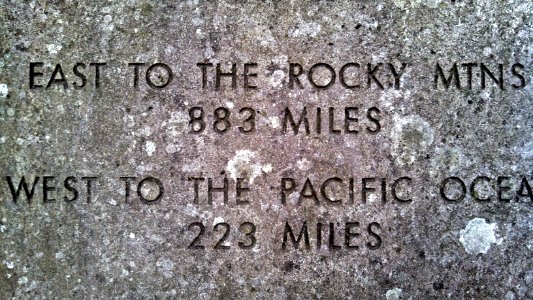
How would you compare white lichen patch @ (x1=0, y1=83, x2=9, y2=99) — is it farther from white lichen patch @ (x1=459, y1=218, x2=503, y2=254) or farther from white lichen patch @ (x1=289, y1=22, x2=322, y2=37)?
white lichen patch @ (x1=459, y1=218, x2=503, y2=254)

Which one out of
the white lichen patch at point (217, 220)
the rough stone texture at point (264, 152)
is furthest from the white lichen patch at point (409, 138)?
the white lichen patch at point (217, 220)

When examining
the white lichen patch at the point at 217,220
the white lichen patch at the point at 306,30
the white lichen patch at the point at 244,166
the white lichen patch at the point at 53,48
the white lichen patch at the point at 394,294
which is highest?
the white lichen patch at the point at 306,30

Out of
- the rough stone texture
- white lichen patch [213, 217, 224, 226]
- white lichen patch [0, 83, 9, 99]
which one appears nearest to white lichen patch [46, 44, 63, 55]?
the rough stone texture

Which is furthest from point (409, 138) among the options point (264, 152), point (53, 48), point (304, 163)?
point (53, 48)

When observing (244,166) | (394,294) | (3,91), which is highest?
(3,91)

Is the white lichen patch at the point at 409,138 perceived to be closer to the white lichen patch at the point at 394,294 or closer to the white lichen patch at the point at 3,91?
the white lichen patch at the point at 394,294

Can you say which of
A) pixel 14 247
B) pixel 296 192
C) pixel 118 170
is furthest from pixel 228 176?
pixel 14 247

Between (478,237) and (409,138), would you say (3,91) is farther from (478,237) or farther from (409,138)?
(478,237)
